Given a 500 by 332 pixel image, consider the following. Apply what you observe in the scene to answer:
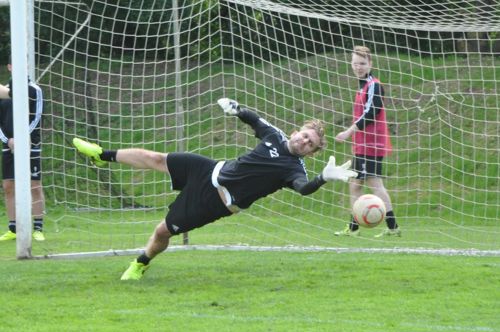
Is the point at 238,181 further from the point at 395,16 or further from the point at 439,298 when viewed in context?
the point at 395,16

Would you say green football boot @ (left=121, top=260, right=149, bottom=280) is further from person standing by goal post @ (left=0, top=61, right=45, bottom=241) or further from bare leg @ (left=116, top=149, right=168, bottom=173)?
person standing by goal post @ (left=0, top=61, right=45, bottom=241)

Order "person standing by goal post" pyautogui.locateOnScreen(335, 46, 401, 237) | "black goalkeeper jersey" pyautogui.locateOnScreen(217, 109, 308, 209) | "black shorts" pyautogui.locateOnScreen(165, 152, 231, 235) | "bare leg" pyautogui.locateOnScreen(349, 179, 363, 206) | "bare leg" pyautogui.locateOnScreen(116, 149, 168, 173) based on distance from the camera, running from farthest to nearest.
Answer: "bare leg" pyautogui.locateOnScreen(349, 179, 363, 206)
"person standing by goal post" pyautogui.locateOnScreen(335, 46, 401, 237)
"bare leg" pyautogui.locateOnScreen(116, 149, 168, 173)
"black shorts" pyautogui.locateOnScreen(165, 152, 231, 235)
"black goalkeeper jersey" pyautogui.locateOnScreen(217, 109, 308, 209)

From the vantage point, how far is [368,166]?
38.8ft

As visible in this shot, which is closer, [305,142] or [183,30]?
[305,142]

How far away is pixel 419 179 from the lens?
15.5 meters

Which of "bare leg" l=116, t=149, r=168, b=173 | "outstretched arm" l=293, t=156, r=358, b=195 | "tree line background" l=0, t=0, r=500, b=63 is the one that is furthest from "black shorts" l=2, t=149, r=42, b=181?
"outstretched arm" l=293, t=156, r=358, b=195

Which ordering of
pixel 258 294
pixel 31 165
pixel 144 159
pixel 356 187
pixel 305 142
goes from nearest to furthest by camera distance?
pixel 258 294 → pixel 305 142 → pixel 144 159 → pixel 31 165 → pixel 356 187

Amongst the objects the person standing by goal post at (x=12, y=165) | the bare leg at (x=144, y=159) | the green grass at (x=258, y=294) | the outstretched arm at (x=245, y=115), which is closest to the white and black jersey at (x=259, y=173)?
the outstretched arm at (x=245, y=115)

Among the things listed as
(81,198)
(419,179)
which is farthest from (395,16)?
(81,198)

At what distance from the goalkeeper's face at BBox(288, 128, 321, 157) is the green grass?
1.09 metres

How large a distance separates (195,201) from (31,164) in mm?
3143

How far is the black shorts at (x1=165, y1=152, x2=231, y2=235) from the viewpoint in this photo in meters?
8.92

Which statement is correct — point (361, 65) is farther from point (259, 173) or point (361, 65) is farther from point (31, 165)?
point (31, 165)

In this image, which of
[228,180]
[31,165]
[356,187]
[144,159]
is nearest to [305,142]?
[228,180]
